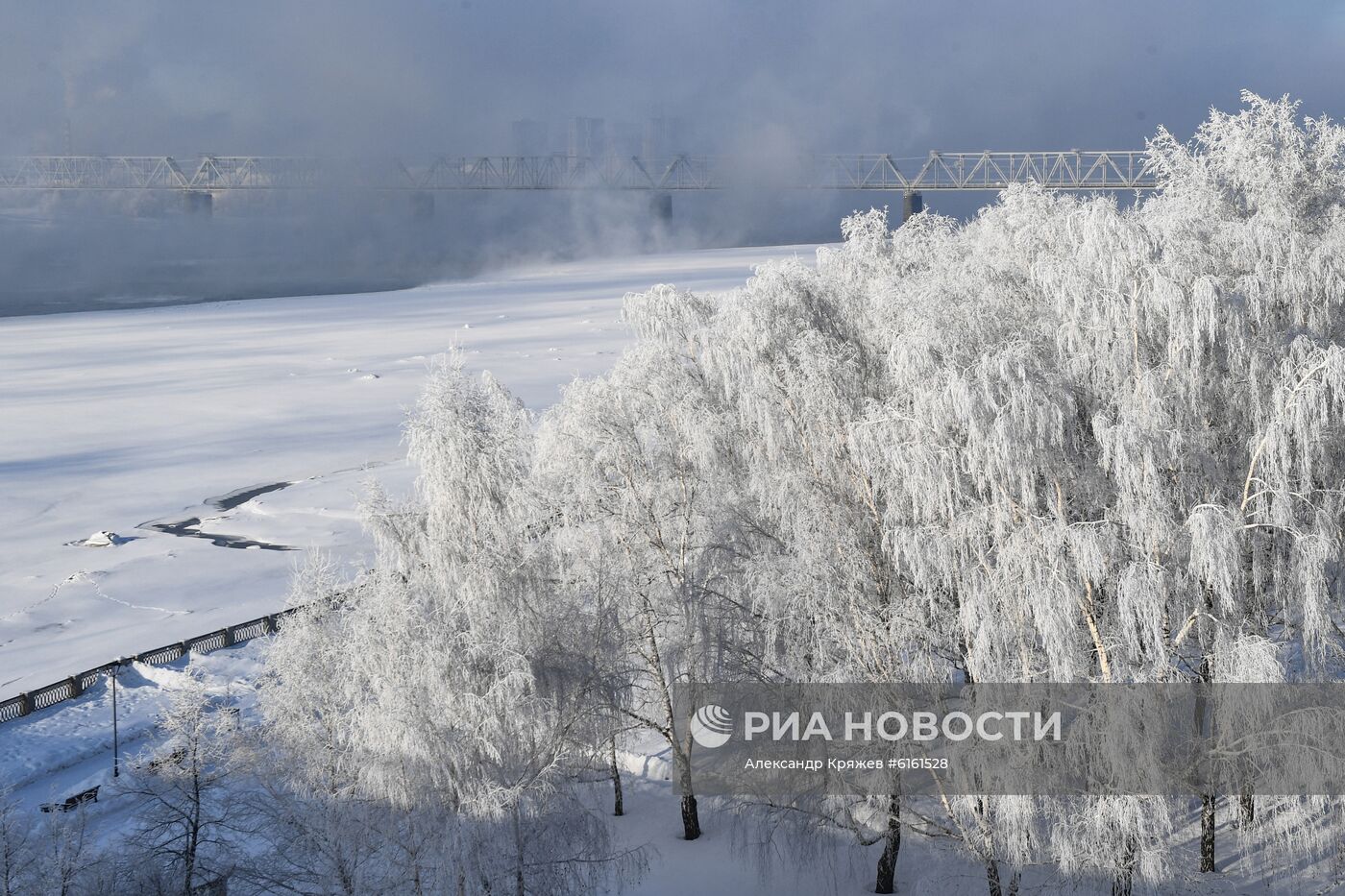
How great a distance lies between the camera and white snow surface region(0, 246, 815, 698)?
24609 mm

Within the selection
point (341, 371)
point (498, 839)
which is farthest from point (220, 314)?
point (498, 839)

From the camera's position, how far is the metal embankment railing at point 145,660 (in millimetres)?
19422

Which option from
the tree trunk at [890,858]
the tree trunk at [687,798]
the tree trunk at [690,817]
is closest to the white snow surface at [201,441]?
the tree trunk at [687,798]

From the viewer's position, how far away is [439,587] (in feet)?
45.7

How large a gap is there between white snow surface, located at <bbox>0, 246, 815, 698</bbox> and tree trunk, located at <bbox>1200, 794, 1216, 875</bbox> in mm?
11064

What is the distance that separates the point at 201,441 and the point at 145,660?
1959cm

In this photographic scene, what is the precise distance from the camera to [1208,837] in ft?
47.3

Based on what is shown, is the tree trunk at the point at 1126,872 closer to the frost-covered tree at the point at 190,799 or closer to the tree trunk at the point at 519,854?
the tree trunk at the point at 519,854

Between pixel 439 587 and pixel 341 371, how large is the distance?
40090mm

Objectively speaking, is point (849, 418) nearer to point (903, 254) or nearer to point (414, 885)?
point (903, 254)

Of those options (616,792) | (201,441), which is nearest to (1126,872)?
(616,792)

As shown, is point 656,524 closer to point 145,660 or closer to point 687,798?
point 687,798

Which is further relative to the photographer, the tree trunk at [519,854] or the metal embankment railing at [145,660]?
the metal embankment railing at [145,660]

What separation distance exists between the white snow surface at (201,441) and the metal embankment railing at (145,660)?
0.71 m
